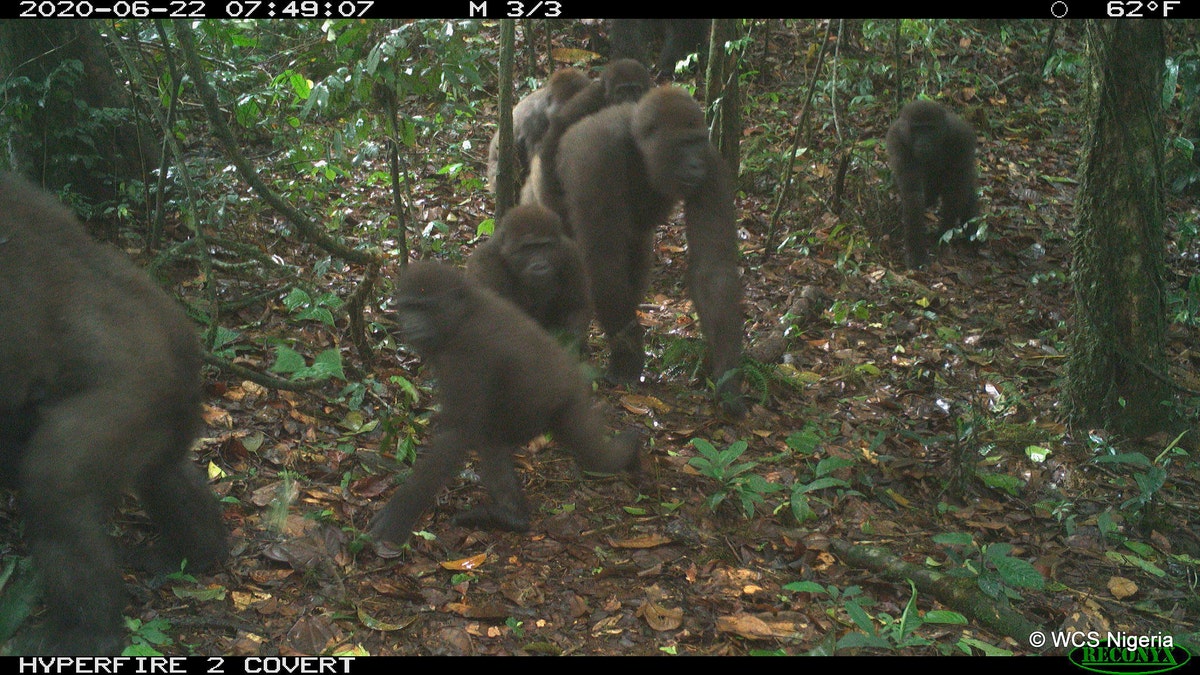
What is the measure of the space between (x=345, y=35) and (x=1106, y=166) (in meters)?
4.70

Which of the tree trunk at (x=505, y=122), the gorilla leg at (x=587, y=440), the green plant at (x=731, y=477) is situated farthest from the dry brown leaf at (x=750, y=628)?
the tree trunk at (x=505, y=122)

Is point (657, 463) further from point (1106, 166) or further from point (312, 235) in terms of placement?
point (1106, 166)

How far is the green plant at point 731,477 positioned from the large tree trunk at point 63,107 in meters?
4.21

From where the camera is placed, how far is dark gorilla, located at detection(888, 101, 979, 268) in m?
9.00

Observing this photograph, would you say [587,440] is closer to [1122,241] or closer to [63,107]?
[1122,241]

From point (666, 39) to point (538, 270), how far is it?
308 inches

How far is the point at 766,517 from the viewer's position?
5.20 meters

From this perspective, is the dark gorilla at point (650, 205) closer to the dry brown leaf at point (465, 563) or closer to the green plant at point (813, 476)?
the green plant at point (813, 476)

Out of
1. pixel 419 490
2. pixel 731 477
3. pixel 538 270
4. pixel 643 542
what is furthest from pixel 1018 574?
pixel 538 270

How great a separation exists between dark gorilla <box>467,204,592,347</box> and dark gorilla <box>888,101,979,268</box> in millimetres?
4180

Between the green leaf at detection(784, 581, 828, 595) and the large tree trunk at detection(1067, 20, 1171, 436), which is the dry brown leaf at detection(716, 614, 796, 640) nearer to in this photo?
the green leaf at detection(784, 581, 828, 595)

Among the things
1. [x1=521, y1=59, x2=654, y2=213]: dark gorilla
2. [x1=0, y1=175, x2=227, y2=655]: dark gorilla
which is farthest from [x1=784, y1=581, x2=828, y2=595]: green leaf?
[x1=521, y1=59, x2=654, y2=213]: dark gorilla

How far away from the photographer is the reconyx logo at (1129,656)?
4145mm

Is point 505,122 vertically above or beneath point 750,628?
above
